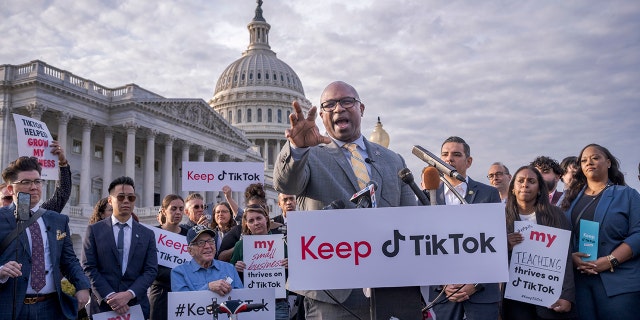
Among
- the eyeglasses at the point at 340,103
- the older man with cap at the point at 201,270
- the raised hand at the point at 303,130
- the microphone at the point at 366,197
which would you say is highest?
the eyeglasses at the point at 340,103

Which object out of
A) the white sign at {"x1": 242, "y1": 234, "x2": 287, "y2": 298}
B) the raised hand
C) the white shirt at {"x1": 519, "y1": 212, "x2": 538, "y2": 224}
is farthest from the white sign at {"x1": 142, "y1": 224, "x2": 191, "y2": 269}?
the raised hand

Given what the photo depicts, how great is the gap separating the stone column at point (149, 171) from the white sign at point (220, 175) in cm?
4033

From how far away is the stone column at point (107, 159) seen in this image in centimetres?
4719

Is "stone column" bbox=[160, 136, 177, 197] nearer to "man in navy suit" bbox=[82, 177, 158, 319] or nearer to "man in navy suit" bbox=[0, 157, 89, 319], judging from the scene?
"man in navy suit" bbox=[82, 177, 158, 319]

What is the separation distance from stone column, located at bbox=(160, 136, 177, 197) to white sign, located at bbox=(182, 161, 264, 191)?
4301 centimetres

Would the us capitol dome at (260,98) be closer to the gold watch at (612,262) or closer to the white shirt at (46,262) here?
the white shirt at (46,262)

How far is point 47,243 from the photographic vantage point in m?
5.89

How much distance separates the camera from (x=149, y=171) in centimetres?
5059

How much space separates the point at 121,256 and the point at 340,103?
3857 millimetres

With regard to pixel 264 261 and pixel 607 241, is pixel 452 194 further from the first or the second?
pixel 264 261

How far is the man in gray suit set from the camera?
11.6 feet

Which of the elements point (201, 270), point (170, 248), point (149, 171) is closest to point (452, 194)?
point (201, 270)

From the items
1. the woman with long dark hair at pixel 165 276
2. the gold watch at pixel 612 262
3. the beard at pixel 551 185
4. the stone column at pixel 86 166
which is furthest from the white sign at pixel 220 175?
the stone column at pixel 86 166

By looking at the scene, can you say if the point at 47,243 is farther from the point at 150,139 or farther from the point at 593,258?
the point at 150,139
